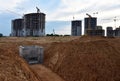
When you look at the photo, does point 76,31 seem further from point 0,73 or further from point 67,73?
point 0,73

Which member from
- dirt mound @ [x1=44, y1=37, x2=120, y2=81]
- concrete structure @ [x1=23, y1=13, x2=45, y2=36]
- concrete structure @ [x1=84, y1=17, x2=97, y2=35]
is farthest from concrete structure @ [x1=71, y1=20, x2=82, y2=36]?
dirt mound @ [x1=44, y1=37, x2=120, y2=81]

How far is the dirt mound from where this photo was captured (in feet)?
64.4

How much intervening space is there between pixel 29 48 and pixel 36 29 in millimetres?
54039

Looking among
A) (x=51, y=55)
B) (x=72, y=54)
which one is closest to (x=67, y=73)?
(x=72, y=54)

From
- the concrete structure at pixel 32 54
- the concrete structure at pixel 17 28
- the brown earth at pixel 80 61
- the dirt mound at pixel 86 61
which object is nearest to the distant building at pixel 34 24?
the concrete structure at pixel 17 28

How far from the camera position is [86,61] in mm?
21812

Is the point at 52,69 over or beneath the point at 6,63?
beneath

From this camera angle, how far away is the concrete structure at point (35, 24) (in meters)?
76.3

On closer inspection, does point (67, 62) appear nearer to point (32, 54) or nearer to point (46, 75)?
point (46, 75)

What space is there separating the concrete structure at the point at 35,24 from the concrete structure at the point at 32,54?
169 feet

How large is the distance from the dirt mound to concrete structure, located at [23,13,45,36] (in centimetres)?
4984

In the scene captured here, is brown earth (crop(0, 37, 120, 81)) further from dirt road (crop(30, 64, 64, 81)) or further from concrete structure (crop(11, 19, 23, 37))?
concrete structure (crop(11, 19, 23, 37))

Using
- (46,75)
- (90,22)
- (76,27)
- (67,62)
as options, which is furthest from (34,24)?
(46,75)

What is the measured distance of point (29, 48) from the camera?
78.8ft
